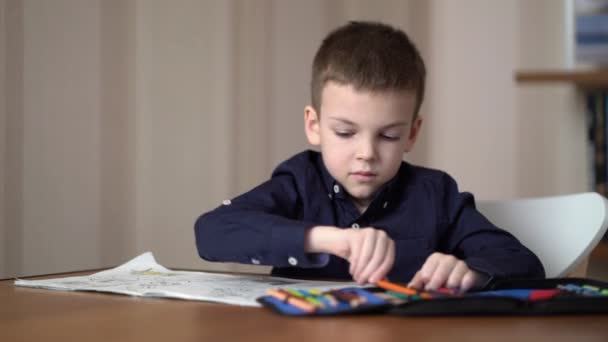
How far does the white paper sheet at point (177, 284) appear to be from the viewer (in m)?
0.93

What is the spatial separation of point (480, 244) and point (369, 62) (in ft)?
1.11

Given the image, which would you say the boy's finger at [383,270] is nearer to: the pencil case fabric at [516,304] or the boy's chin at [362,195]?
the pencil case fabric at [516,304]

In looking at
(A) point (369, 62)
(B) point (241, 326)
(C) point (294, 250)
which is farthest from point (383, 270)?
(A) point (369, 62)

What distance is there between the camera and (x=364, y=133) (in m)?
1.26

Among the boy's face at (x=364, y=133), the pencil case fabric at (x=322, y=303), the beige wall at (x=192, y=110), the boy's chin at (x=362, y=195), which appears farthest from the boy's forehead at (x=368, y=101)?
the beige wall at (x=192, y=110)

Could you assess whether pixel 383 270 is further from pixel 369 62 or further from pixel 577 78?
pixel 577 78

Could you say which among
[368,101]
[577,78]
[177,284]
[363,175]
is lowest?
[177,284]

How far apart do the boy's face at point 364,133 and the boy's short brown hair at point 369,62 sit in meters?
0.02

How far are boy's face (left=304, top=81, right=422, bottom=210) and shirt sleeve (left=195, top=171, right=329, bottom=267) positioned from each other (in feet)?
0.36

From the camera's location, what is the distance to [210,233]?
3.97ft

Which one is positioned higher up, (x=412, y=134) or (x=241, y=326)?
(x=412, y=134)

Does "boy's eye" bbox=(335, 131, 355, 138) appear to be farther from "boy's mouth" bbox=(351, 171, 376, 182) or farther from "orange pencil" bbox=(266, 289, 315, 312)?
"orange pencil" bbox=(266, 289, 315, 312)

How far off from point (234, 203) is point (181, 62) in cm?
110

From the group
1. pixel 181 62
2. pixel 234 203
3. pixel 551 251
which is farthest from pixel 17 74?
pixel 551 251
